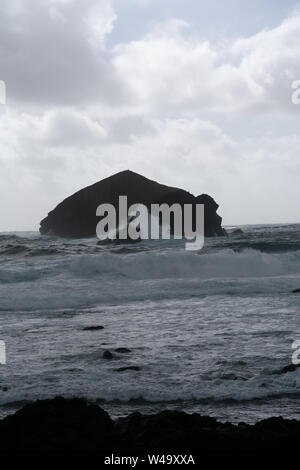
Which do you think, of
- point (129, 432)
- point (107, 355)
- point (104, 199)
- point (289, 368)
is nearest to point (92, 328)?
point (107, 355)

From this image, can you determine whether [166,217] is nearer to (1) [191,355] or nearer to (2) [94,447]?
(1) [191,355]

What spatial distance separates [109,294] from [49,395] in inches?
537

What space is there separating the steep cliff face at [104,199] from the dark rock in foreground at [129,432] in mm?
66118

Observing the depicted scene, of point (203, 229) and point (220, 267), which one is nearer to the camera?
point (220, 267)

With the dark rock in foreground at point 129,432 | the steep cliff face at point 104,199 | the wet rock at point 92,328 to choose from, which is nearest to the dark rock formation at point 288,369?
the dark rock in foreground at point 129,432

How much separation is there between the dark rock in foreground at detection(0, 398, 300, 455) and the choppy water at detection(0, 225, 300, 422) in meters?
1.43

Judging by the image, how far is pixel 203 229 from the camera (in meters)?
69.0

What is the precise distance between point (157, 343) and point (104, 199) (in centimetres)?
7260

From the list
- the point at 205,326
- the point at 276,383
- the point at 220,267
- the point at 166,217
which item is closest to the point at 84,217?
the point at 166,217

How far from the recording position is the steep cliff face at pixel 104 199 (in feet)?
236

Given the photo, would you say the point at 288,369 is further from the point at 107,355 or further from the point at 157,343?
the point at 107,355

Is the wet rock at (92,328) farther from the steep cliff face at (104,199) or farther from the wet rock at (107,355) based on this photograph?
the steep cliff face at (104,199)

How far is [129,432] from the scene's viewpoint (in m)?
5.16

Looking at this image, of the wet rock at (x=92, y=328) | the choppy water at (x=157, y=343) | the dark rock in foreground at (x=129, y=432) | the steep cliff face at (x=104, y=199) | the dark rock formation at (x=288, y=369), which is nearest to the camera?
the dark rock in foreground at (x=129, y=432)
